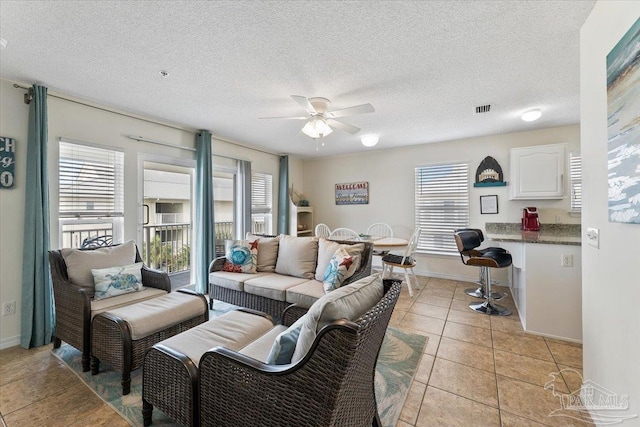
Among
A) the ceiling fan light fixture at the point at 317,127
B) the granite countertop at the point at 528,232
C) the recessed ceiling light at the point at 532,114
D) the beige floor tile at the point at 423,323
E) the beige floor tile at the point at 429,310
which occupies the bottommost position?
the beige floor tile at the point at 423,323

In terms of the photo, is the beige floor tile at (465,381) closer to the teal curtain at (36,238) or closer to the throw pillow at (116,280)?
the throw pillow at (116,280)

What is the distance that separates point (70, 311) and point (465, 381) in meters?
3.13

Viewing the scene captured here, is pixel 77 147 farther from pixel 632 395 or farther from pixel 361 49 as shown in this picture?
pixel 632 395

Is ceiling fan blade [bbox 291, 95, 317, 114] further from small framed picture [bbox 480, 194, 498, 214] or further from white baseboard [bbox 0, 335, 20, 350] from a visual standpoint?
white baseboard [bbox 0, 335, 20, 350]

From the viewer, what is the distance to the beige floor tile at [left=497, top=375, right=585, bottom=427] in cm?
161

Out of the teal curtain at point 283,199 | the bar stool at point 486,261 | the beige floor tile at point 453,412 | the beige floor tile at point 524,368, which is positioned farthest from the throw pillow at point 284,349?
the teal curtain at point 283,199

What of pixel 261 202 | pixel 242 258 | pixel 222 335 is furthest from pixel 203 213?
pixel 222 335

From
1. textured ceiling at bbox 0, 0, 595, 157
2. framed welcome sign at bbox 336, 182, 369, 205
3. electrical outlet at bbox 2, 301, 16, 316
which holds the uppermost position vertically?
textured ceiling at bbox 0, 0, 595, 157

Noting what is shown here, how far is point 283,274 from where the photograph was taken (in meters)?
3.18

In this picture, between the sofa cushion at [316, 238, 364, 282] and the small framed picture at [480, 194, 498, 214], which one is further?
the small framed picture at [480, 194, 498, 214]

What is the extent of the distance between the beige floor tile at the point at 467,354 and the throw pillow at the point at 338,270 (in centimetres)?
104


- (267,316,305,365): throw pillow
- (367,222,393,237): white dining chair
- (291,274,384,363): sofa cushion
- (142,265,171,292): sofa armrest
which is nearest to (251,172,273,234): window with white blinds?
(367,222,393,237): white dining chair

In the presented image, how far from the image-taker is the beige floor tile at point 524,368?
1.99 m

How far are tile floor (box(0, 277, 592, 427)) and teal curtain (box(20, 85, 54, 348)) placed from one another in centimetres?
21
